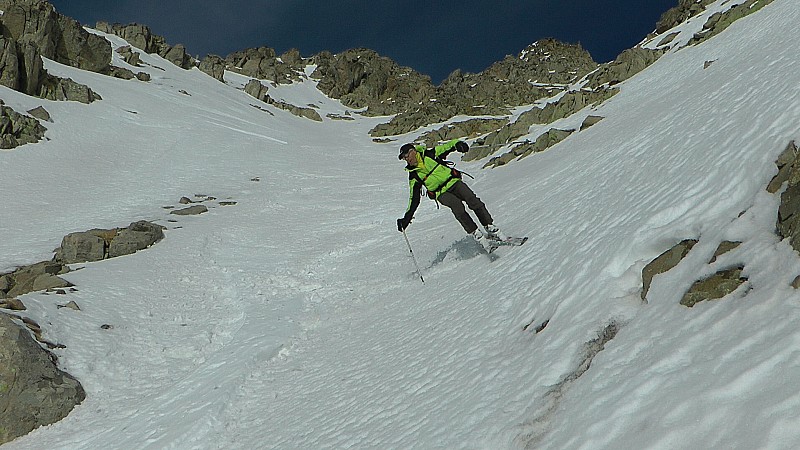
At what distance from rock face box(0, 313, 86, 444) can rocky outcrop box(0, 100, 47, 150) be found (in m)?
28.1

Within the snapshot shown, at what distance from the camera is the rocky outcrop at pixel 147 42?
276 feet

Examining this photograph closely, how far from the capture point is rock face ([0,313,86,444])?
24.4 ft

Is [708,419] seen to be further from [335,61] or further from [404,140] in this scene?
[335,61]

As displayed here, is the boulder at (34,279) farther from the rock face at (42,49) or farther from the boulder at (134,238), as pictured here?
the rock face at (42,49)

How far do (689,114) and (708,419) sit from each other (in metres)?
10.00

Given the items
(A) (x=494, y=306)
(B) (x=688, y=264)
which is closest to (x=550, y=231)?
(A) (x=494, y=306)

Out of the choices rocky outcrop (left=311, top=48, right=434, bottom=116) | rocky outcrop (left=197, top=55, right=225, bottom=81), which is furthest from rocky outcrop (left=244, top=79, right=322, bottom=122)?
rocky outcrop (left=311, top=48, right=434, bottom=116)

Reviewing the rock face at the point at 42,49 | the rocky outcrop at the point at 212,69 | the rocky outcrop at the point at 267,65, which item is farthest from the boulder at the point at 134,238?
the rocky outcrop at the point at 267,65

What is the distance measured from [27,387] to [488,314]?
23.4ft

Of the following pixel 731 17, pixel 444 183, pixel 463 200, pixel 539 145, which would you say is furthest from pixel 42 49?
pixel 731 17

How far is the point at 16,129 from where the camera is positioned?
31.2m

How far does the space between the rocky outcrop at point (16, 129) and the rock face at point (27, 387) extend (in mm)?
28056

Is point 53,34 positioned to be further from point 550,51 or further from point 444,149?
point 550,51

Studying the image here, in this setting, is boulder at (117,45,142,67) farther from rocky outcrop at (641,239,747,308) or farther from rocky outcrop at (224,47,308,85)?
rocky outcrop at (641,239,747,308)
